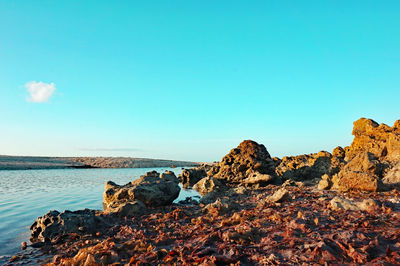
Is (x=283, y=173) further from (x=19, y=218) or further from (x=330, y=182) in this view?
(x=19, y=218)

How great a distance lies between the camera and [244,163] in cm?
2283

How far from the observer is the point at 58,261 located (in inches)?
259

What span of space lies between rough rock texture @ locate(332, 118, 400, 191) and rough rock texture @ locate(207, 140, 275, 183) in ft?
23.6

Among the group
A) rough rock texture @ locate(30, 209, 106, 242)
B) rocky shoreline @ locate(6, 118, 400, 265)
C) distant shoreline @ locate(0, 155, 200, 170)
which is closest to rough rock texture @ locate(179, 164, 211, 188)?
rocky shoreline @ locate(6, 118, 400, 265)

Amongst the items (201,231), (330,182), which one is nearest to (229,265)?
(201,231)

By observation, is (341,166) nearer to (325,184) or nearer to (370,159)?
(370,159)

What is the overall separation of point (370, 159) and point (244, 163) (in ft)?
33.2

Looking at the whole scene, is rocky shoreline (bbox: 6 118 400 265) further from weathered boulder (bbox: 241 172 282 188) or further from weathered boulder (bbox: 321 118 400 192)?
weathered boulder (bbox: 241 172 282 188)

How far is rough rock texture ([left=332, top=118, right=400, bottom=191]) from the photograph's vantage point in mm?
12258

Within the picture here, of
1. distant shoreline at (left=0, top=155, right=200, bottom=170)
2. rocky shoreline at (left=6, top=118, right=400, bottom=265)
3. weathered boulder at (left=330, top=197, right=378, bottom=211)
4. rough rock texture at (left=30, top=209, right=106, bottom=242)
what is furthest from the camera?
distant shoreline at (left=0, top=155, right=200, bottom=170)

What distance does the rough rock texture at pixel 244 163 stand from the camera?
2225cm

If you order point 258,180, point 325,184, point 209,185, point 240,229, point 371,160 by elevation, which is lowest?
point 209,185

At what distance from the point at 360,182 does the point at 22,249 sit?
14.8 meters

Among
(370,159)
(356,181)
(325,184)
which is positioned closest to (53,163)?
(325,184)
